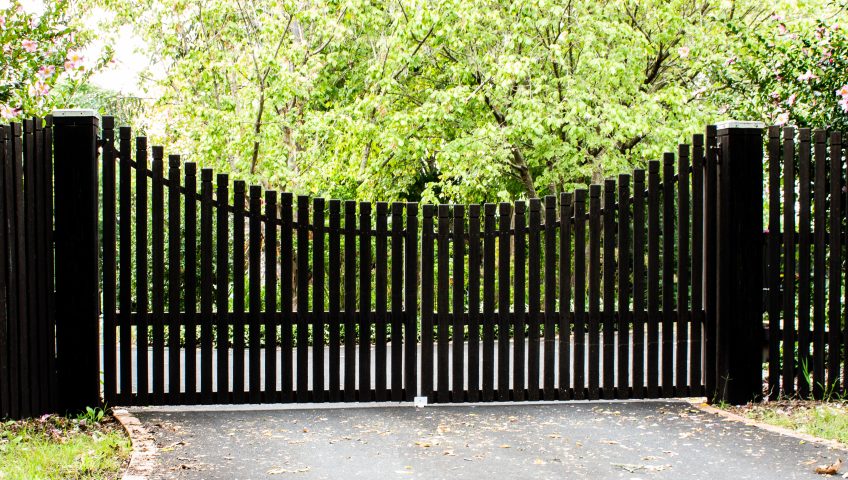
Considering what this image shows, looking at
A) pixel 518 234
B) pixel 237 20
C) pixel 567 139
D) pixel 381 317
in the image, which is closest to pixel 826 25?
pixel 518 234

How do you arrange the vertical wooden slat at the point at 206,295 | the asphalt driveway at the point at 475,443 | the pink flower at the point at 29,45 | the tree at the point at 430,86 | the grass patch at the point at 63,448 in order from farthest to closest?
the tree at the point at 430,86 < the pink flower at the point at 29,45 < the vertical wooden slat at the point at 206,295 < the asphalt driveway at the point at 475,443 < the grass patch at the point at 63,448

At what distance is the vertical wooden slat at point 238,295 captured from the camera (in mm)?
6719

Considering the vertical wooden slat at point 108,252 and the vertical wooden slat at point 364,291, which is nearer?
the vertical wooden slat at point 108,252

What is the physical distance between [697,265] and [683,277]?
6.0 inches

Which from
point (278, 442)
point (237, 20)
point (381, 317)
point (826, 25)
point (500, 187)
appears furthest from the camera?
point (500, 187)

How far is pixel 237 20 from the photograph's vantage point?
45.6ft

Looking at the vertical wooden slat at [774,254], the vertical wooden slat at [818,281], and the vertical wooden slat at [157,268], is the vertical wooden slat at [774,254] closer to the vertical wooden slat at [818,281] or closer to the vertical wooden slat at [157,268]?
the vertical wooden slat at [818,281]

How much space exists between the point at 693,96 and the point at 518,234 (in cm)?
889

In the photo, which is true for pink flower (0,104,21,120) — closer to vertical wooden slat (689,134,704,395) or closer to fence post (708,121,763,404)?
vertical wooden slat (689,134,704,395)

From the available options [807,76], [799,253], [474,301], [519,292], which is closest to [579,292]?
[519,292]

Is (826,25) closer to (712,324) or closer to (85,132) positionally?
(712,324)

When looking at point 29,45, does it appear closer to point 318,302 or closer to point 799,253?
point 318,302

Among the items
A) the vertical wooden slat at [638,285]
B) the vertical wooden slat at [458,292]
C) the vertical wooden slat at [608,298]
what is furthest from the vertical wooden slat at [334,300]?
the vertical wooden slat at [638,285]

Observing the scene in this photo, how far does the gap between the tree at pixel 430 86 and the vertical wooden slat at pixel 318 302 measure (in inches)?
225
